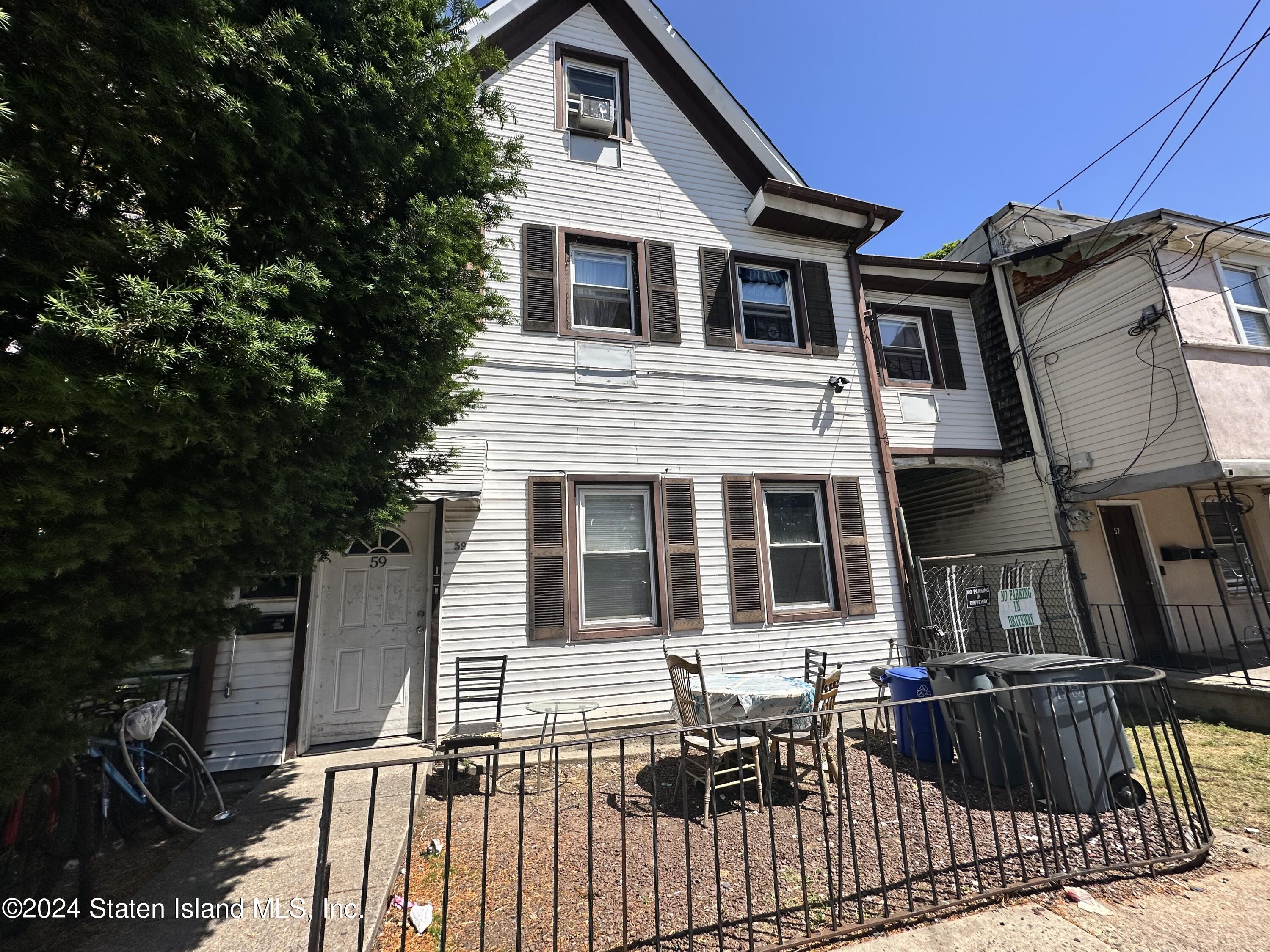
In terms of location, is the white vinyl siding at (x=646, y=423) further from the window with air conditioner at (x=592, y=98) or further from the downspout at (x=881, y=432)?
the window with air conditioner at (x=592, y=98)

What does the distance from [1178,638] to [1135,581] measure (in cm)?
112

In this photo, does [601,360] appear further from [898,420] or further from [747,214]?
[898,420]

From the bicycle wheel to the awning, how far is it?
2.76m

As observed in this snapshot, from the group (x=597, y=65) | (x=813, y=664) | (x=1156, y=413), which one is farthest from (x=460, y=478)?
(x=1156, y=413)

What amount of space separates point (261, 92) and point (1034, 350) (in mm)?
10952

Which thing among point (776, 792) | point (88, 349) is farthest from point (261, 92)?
point (776, 792)

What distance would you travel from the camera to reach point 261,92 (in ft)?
8.84

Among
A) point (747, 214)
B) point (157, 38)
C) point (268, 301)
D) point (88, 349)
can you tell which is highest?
point (747, 214)

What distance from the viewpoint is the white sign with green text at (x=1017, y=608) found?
681 cm

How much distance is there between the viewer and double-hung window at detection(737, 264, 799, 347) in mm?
8227

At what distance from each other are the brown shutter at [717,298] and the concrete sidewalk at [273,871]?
646 cm

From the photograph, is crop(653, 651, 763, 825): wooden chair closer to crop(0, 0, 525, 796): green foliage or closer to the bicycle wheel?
crop(0, 0, 525, 796): green foliage

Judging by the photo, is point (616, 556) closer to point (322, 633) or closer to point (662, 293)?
point (322, 633)

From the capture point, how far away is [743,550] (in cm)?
709
